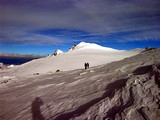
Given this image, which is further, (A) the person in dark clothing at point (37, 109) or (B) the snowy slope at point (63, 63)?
(B) the snowy slope at point (63, 63)

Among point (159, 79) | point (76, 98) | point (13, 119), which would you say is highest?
point (159, 79)

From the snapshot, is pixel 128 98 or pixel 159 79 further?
pixel 159 79

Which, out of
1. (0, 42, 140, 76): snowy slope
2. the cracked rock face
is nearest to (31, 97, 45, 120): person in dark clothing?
the cracked rock face

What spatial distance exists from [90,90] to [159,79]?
8.86ft

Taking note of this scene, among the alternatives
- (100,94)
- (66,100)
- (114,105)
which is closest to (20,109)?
(66,100)

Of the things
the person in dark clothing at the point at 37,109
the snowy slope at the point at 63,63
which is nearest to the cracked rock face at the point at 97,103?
the person in dark clothing at the point at 37,109

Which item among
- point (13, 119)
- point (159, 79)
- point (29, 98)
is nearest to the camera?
point (159, 79)

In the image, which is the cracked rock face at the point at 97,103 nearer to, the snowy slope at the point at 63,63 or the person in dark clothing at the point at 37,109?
the person in dark clothing at the point at 37,109

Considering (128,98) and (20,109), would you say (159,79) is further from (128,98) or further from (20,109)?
(20,109)

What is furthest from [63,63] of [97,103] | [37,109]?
[97,103]

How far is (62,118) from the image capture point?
257 inches

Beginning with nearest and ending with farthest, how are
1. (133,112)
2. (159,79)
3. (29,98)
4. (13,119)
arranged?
(133,112) < (159,79) < (13,119) < (29,98)

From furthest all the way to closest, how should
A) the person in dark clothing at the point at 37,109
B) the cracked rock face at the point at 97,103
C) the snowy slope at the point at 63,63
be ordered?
the snowy slope at the point at 63,63 → the person in dark clothing at the point at 37,109 → the cracked rock face at the point at 97,103

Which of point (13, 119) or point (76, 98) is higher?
point (76, 98)
